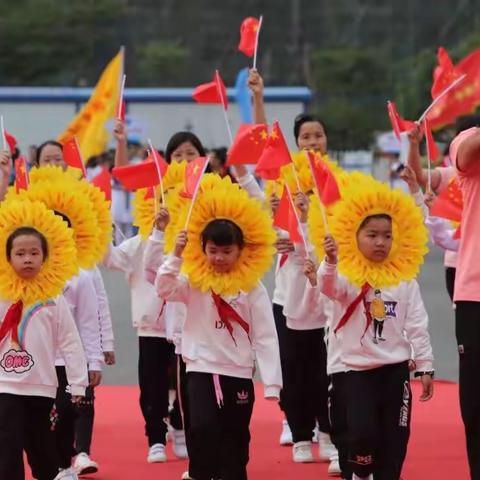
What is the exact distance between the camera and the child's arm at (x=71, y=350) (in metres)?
6.31

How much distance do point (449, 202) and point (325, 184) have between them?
82cm

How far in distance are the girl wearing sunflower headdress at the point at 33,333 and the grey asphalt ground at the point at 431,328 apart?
4.48m

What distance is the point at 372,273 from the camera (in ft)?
20.9

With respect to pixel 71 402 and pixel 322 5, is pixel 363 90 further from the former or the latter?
pixel 71 402

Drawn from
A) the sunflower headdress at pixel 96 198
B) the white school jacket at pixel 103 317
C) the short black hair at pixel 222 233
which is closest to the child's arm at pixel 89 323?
the sunflower headdress at pixel 96 198

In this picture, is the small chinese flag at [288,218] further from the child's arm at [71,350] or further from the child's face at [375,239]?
the child's arm at [71,350]

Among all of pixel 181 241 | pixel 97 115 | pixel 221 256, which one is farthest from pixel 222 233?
pixel 97 115

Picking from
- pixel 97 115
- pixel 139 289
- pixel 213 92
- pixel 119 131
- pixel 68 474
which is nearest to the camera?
pixel 68 474

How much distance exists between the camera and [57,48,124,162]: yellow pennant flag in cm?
1466

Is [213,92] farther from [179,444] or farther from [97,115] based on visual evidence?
[97,115]

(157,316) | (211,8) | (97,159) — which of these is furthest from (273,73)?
(157,316)

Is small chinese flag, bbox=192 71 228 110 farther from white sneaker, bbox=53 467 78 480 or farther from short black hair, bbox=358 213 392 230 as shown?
white sneaker, bbox=53 467 78 480

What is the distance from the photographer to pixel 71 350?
6.31m

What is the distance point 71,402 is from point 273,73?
39027mm
